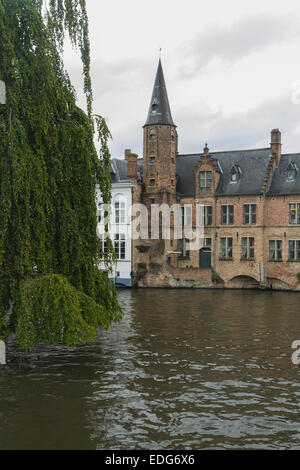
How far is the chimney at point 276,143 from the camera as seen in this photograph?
42031mm

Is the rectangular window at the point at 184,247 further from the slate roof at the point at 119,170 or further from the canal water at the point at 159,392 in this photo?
the canal water at the point at 159,392

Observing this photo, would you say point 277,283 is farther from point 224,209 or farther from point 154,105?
point 154,105

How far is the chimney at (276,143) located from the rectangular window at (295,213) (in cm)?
430

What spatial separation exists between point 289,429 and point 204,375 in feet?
13.0

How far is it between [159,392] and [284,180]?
32252mm

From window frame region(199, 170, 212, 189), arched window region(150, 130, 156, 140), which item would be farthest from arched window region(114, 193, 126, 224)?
window frame region(199, 170, 212, 189)

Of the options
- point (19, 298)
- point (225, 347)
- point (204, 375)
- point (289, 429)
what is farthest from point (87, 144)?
point (225, 347)

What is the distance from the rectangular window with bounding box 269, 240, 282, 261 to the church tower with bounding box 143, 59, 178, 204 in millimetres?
9122

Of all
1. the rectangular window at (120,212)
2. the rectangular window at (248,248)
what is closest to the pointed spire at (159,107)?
the rectangular window at (120,212)

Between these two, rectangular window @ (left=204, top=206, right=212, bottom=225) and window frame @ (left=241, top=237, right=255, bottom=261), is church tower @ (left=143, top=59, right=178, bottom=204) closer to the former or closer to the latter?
rectangular window @ (left=204, top=206, right=212, bottom=225)

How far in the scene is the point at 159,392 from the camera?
11.9 m
